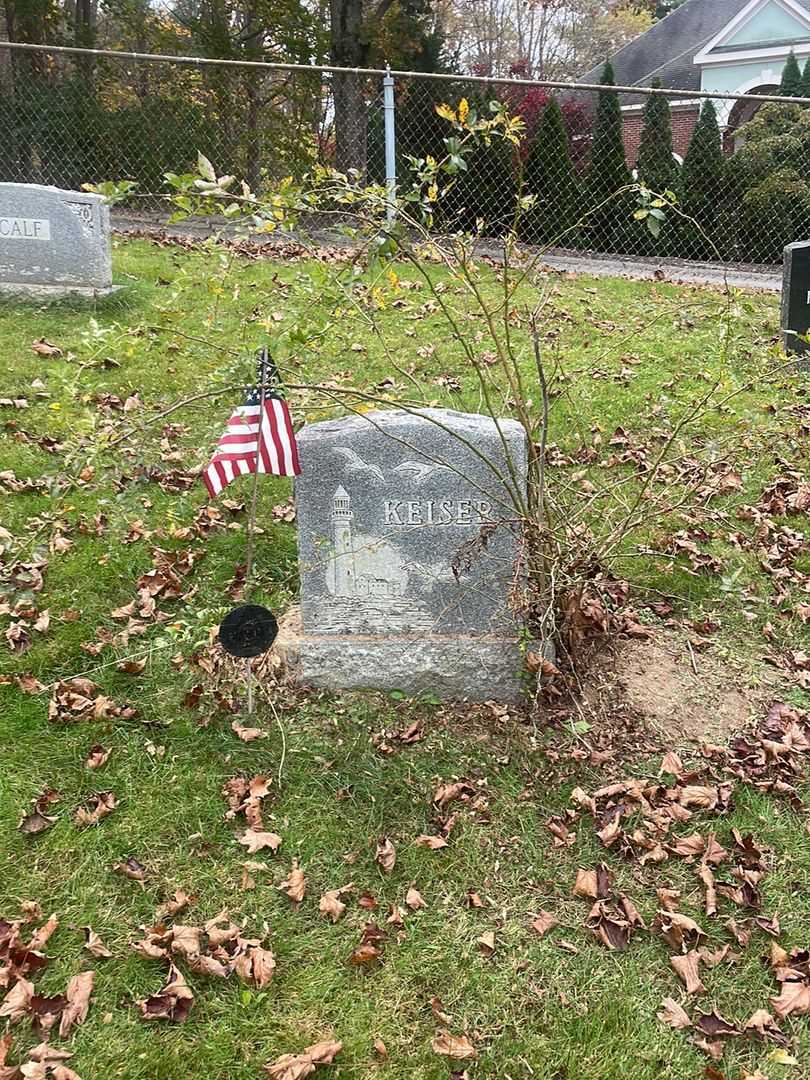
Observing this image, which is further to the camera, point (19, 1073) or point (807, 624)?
point (807, 624)

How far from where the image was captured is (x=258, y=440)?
3150 mm

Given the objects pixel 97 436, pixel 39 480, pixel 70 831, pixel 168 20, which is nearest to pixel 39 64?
pixel 168 20

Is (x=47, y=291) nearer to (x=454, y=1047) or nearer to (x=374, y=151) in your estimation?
(x=374, y=151)

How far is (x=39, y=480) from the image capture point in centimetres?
454

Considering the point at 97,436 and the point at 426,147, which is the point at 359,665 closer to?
the point at 97,436

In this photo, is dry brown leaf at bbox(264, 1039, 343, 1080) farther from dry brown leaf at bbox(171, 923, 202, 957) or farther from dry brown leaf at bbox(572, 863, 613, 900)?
dry brown leaf at bbox(572, 863, 613, 900)

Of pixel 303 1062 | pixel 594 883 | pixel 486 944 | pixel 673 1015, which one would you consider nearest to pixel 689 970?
pixel 673 1015

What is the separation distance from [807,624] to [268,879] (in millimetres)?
2818

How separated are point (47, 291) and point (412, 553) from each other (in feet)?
18.6

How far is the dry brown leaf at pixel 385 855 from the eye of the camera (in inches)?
115

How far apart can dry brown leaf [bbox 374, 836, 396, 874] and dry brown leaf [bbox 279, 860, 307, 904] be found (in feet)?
0.87

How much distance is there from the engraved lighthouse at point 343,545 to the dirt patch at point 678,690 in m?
1.11

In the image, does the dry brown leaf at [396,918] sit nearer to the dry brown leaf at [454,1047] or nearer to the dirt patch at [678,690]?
the dry brown leaf at [454,1047]

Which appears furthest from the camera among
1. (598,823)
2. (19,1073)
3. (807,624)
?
(807,624)
